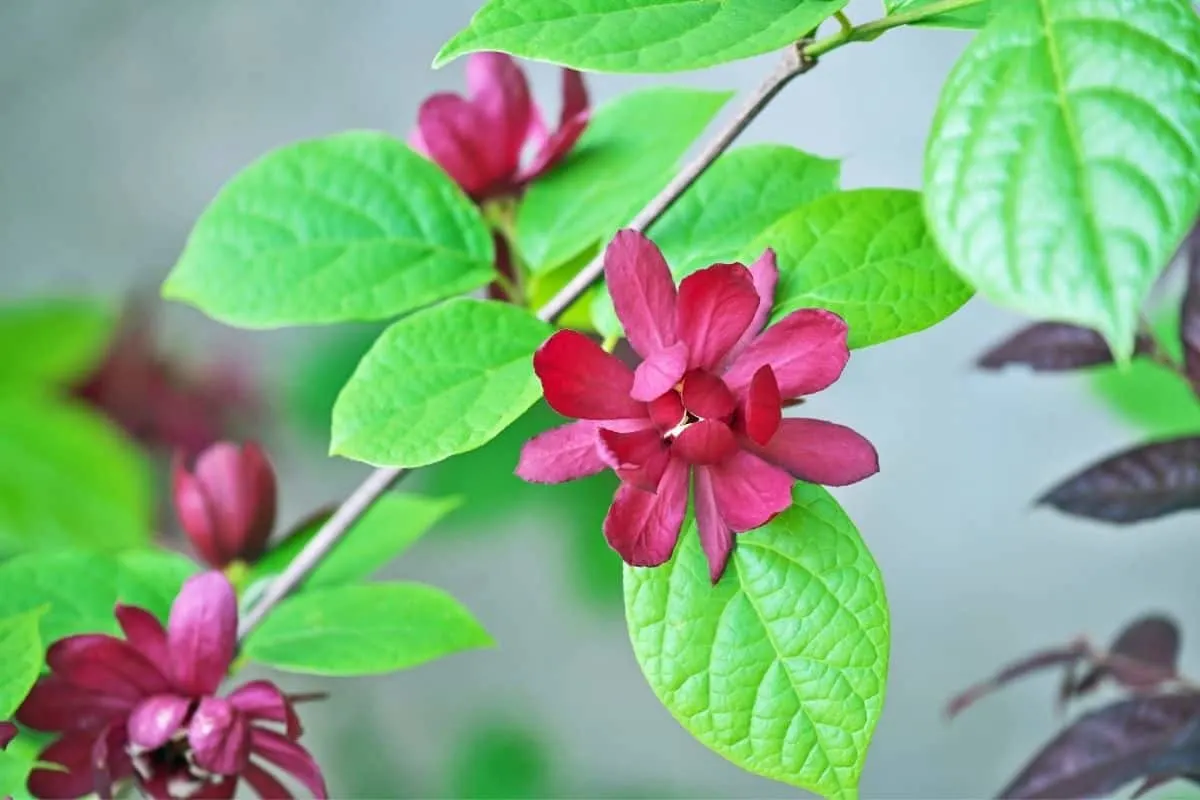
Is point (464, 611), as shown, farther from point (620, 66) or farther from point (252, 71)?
point (252, 71)

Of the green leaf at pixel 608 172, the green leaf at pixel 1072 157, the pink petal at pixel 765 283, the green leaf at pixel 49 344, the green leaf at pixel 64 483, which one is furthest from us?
the green leaf at pixel 49 344

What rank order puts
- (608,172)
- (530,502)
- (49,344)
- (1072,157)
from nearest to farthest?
(1072,157), (608,172), (49,344), (530,502)

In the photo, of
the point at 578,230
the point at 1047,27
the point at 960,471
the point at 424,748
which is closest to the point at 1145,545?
the point at 960,471

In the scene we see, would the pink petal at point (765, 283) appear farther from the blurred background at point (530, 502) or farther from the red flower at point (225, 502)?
the blurred background at point (530, 502)

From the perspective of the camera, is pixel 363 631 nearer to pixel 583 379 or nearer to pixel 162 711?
pixel 162 711

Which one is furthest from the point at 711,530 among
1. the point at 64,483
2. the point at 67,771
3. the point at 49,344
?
the point at 49,344

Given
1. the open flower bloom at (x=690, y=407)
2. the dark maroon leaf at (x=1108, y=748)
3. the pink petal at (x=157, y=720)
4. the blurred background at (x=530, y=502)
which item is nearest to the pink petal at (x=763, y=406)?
the open flower bloom at (x=690, y=407)

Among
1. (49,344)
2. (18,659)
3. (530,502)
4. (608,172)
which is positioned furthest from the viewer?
(530,502)

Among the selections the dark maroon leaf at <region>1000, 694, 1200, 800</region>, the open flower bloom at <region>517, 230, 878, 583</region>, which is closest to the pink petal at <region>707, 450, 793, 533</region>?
the open flower bloom at <region>517, 230, 878, 583</region>
